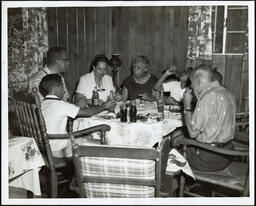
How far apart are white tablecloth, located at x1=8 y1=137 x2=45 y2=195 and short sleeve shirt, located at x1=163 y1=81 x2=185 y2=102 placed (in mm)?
1559

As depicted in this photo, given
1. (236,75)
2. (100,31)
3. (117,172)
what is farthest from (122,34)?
(117,172)

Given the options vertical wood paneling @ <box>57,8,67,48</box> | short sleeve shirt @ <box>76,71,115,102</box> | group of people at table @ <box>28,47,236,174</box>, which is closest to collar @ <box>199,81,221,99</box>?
group of people at table @ <box>28,47,236,174</box>

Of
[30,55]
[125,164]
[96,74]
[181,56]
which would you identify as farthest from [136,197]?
[30,55]

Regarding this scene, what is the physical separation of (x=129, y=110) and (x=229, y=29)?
1.80m

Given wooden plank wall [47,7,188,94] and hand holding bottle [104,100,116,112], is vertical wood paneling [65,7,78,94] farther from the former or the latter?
hand holding bottle [104,100,116,112]

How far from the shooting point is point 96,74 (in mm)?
2984

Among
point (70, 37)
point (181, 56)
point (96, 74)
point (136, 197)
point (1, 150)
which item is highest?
point (70, 37)

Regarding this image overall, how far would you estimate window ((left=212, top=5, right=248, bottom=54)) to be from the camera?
3.27 m

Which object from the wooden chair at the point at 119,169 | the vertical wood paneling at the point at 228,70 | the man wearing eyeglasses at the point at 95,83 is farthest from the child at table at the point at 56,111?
the vertical wood paneling at the point at 228,70

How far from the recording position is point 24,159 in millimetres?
1643

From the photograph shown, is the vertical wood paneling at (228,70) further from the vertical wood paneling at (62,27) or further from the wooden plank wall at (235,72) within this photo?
the vertical wood paneling at (62,27)

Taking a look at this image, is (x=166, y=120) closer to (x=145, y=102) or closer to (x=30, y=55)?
(x=145, y=102)

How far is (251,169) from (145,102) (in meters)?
1.13

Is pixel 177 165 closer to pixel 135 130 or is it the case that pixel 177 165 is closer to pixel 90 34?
pixel 135 130
